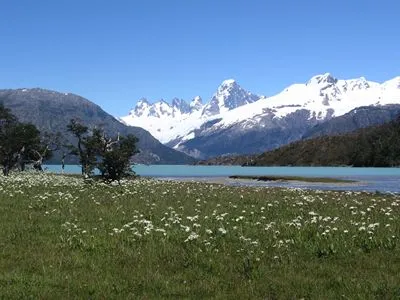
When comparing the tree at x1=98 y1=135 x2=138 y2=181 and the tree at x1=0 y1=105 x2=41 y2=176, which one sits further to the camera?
the tree at x1=0 y1=105 x2=41 y2=176

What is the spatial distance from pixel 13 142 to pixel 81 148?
59.4 ft

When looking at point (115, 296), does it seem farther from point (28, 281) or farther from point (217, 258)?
point (217, 258)

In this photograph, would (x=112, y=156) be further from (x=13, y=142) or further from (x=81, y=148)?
(x=81, y=148)

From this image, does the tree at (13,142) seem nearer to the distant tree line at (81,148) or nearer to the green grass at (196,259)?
the distant tree line at (81,148)

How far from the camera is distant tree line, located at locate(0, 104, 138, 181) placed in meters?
62.0

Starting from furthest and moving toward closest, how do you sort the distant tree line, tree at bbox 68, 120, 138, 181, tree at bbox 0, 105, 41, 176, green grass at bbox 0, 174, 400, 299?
1. tree at bbox 0, 105, 41, 176
2. the distant tree line
3. tree at bbox 68, 120, 138, 181
4. green grass at bbox 0, 174, 400, 299

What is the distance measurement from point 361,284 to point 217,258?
4.21m

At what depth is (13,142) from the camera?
8988 cm

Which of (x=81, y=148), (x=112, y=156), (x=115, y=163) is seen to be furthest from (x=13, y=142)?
(x=112, y=156)

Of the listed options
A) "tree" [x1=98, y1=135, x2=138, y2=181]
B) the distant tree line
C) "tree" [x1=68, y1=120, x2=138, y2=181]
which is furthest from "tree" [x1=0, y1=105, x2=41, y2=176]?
"tree" [x1=98, y1=135, x2=138, y2=181]

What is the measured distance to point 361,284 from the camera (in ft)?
39.2

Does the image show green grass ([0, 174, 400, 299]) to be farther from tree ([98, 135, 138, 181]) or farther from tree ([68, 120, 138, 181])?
tree ([68, 120, 138, 181])

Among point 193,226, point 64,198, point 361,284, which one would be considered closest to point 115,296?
point 361,284

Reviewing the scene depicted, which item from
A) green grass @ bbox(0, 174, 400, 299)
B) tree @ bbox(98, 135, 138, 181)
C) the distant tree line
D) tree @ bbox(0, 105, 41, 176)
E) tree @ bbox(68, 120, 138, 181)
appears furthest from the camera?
tree @ bbox(0, 105, 41, 176)
